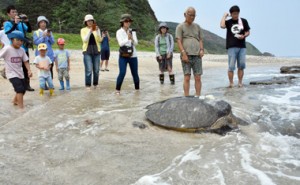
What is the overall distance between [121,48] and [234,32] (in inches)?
115

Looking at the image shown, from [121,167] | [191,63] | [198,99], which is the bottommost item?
[121,167]

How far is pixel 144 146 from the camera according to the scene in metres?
3.77

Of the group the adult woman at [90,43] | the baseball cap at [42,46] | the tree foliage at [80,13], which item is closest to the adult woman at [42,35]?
the baseball cap at [42,46]

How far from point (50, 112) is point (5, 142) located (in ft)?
5.34

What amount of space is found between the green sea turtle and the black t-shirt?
3.51 m

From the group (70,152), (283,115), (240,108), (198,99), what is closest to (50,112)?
(70,152)

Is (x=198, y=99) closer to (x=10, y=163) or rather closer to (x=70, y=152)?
(x=70, y=152)

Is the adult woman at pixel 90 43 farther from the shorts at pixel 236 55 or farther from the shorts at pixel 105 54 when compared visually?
the shorts at pixel 105 54

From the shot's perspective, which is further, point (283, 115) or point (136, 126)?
point (283, 115)

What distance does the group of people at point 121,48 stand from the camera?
5867 millimetres

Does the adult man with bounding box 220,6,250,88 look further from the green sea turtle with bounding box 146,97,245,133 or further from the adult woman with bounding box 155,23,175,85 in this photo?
the green sea turtle with bounding box 146,97,245,133

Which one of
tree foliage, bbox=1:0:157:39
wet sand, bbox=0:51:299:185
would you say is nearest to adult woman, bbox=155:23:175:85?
wet sand, bbox=0:51:299:185

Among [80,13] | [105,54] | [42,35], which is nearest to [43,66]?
[42,35]

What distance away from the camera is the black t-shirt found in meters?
7.86
